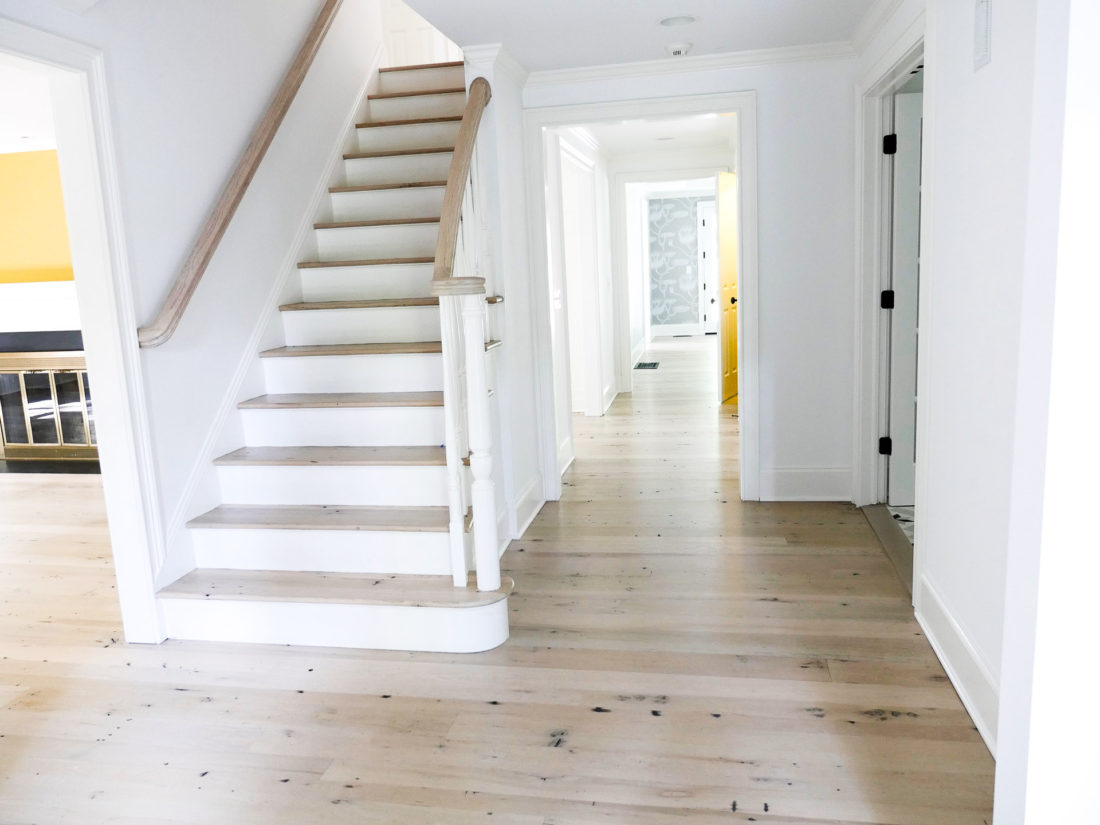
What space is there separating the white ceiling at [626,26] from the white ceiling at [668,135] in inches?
89.3

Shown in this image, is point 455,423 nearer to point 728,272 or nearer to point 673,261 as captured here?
point 728,272

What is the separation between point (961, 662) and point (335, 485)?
7.40ft

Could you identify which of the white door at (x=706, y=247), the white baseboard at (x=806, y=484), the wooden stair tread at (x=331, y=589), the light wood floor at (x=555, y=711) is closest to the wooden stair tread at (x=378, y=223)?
the light wood floor at (x=555, y=711)

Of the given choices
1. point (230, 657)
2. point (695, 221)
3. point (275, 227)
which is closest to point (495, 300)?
point (275, 227)

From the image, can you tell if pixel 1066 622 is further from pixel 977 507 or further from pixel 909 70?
pixel 909 70

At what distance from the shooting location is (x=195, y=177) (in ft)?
10.7

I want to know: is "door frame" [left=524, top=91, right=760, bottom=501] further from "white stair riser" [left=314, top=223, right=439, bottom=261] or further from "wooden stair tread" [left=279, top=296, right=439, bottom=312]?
"wooden stair tread" [left=279, top=296, right=439, bottom=312]

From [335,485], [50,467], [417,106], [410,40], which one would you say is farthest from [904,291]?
[50,467]

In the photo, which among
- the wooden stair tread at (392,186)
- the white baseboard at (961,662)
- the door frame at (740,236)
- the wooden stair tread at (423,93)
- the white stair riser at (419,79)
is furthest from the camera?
the white stair riser at (419,79)

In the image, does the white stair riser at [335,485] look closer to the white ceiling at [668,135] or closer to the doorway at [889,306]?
the doorway at [889,306]

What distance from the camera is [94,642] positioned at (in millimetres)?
3047

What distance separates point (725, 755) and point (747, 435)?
7.81 feet

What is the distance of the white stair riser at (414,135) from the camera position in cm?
473

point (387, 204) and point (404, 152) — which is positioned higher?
point (404, 152)
